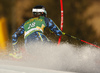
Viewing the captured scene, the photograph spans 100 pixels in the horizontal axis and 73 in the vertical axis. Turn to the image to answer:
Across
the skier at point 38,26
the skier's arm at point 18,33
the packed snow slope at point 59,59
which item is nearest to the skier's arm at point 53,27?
the skier at point 38,26

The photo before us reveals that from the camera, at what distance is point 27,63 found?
11.5 ft

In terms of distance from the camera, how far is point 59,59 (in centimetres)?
335

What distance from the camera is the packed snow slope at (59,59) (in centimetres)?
321

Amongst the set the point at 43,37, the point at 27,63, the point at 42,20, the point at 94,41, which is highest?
the point at 42,20

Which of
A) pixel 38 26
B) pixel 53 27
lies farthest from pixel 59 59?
pixel 38 26

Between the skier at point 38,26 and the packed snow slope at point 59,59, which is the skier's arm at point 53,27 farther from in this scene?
the packed snow slope at point 59,59

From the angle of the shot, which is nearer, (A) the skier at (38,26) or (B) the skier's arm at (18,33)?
(A) the skier at (38,26)

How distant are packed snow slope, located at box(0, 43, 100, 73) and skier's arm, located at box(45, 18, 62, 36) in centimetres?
26

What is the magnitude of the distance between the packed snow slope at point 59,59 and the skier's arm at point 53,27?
0.26 m

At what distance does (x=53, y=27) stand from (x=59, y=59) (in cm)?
64

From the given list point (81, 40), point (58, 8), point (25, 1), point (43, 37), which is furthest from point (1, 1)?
point (81, 40)

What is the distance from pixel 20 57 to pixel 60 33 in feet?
3.12

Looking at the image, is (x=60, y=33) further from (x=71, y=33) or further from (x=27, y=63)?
(x=27, y=63)

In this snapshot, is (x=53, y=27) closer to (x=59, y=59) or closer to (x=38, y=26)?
(x=38, y=26)
